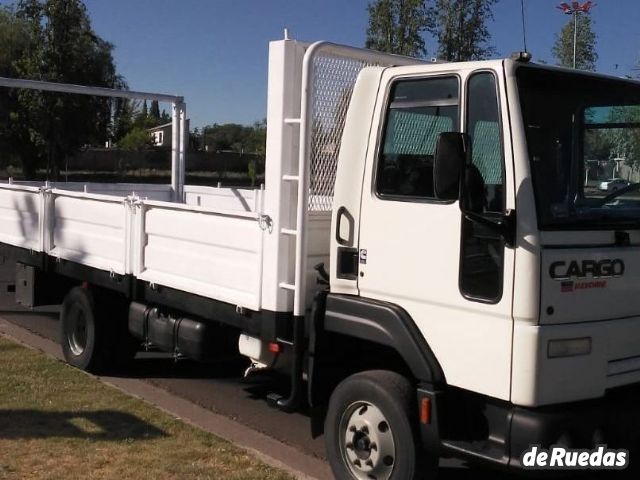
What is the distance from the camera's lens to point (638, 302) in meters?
4.15

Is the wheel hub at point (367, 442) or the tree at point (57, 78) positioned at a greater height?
the tree at point (57, 78)

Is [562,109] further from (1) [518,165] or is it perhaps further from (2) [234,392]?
(2) [234,392]

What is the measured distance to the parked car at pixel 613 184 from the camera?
4.45 m

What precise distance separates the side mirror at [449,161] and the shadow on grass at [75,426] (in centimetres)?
297

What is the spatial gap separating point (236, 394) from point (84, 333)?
1.64m

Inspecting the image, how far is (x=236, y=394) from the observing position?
23.2 feet

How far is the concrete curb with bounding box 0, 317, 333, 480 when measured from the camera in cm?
529

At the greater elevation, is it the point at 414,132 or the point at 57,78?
the point at 57,78

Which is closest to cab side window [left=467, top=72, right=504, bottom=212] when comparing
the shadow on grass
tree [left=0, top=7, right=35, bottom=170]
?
the shadow on grass

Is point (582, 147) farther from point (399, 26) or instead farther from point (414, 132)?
point (399, 26)

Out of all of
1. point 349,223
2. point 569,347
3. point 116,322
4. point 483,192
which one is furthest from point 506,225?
point 116,322

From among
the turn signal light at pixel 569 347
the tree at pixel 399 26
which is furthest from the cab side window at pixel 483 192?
the tree at pixel 399 26

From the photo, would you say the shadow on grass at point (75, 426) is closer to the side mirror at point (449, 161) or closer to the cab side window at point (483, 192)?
the cab side window at point (483, 192)

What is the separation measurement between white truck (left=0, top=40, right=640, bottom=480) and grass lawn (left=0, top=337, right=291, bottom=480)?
66cm
